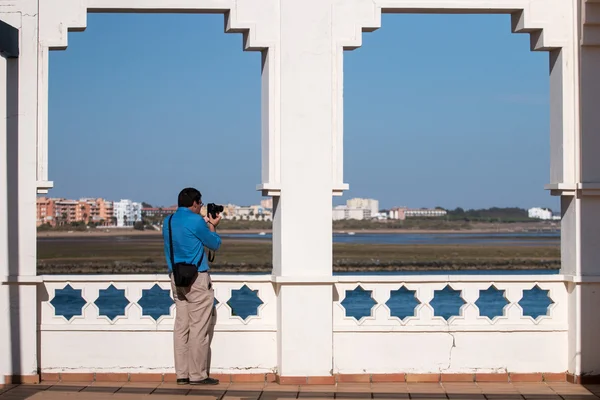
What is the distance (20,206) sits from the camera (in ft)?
28.6

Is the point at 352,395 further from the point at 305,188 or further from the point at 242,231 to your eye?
the point at 242,231

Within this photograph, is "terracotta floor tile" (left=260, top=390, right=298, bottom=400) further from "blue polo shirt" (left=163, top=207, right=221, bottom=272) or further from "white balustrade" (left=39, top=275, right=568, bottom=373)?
"blue polo shirt" (left=163, top=207, right=221, bottom=272)

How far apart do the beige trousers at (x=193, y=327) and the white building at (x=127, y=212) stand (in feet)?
245

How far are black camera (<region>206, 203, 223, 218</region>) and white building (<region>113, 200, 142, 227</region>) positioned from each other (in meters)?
74.6

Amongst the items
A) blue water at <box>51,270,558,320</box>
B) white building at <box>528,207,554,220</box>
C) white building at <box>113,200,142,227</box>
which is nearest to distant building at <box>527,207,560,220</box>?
white building at <box>528,207,554,220</box>

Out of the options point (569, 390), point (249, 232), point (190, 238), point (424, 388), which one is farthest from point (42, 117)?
point (249, 232)

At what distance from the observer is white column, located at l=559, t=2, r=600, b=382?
8.70m

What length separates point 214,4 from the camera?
866 cm

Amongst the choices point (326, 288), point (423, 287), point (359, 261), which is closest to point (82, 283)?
point (326, 288)

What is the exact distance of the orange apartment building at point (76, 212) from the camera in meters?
80.7

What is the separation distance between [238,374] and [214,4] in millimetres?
3075

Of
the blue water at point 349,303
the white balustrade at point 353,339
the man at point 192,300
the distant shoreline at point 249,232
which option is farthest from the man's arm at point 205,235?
the distant shoreline at point 249,232

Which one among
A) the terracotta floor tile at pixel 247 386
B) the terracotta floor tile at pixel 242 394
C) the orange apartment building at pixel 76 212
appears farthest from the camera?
the orange apartment building at pixel 76 212

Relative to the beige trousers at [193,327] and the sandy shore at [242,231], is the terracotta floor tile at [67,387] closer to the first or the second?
the beige trousers at [193,327]
